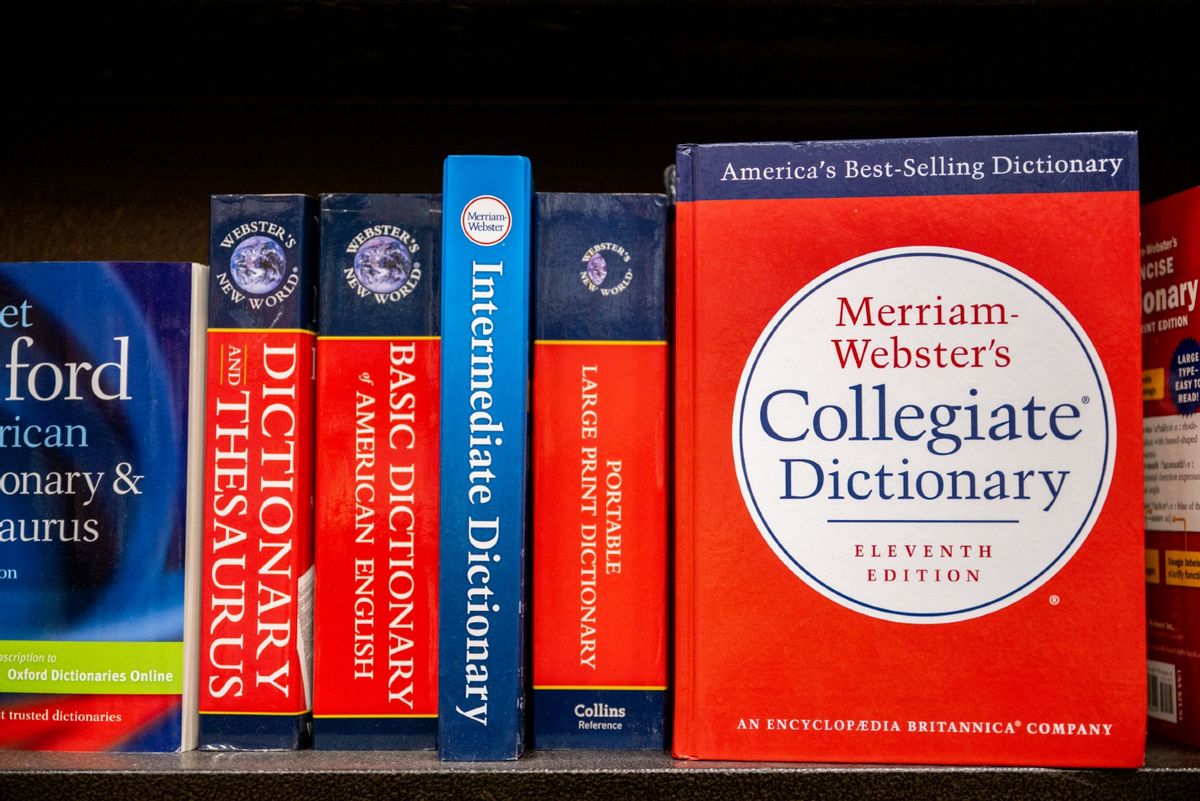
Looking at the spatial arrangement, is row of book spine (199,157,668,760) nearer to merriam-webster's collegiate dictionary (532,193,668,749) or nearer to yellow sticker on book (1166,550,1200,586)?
merriam-webster's collegiate dictionary (532,193,668,749)

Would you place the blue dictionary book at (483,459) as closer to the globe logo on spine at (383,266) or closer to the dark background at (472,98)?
the globe logo on spine at (383,266)

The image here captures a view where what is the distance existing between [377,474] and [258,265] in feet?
0.51

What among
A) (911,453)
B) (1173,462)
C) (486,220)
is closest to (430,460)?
(486,220)

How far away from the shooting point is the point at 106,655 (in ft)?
2.01

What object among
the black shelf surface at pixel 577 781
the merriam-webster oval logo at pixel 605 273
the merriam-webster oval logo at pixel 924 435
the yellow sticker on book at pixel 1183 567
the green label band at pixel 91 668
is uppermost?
the merriam-webster oval logo at pixel 605 273

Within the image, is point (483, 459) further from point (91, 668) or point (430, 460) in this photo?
point (91, 668)

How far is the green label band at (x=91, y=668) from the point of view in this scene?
2.00 ft

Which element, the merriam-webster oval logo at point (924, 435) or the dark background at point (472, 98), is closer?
the merriam-webster oval logo at point (924, 435)

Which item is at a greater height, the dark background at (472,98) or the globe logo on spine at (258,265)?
the dark background at (472,98)

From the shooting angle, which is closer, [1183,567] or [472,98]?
[1183,567]

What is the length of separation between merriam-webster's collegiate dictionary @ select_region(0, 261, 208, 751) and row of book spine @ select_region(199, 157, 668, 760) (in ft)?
0.07

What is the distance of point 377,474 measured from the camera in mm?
618

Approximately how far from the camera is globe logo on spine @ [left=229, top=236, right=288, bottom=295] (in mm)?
625

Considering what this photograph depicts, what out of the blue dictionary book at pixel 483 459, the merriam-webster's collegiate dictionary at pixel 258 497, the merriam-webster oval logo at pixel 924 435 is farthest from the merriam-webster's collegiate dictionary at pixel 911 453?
the merriam-webster's collegiate dictionary at pixel 258 497
